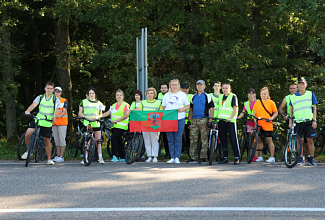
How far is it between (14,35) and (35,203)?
25451 mm

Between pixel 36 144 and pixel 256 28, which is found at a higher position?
pixel 256 28

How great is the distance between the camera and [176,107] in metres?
12.5

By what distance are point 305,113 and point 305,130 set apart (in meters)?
0.43

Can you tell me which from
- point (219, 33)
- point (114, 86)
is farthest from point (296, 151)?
point (114, 86)

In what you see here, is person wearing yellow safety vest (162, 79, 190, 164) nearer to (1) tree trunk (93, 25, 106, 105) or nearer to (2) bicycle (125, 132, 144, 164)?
(2) bicycle (125, 132, 144, 164)

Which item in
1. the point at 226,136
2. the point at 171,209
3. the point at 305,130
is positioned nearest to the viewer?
the point at 171,209

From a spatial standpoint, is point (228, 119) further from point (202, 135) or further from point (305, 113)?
point (305, 113)

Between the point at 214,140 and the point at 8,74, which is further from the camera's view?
the point at 8,74

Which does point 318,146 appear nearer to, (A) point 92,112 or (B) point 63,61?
(A) point 92,112

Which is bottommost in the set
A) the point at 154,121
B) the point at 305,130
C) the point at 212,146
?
the point at 212,146

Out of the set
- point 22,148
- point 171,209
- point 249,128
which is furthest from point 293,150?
point 22,148

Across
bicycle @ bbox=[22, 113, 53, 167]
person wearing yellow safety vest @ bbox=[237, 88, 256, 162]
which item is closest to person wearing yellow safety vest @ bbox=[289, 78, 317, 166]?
person wearing yellow safety vest @ bbox=[237, 88, 256, 162]

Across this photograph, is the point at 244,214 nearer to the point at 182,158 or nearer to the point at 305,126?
the point at 305,126

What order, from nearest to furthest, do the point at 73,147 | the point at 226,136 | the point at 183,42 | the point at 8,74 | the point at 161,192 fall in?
the point at 161,192, the point at 226,136, the point at 73,147, the point at 183,42, the point at 8,74
